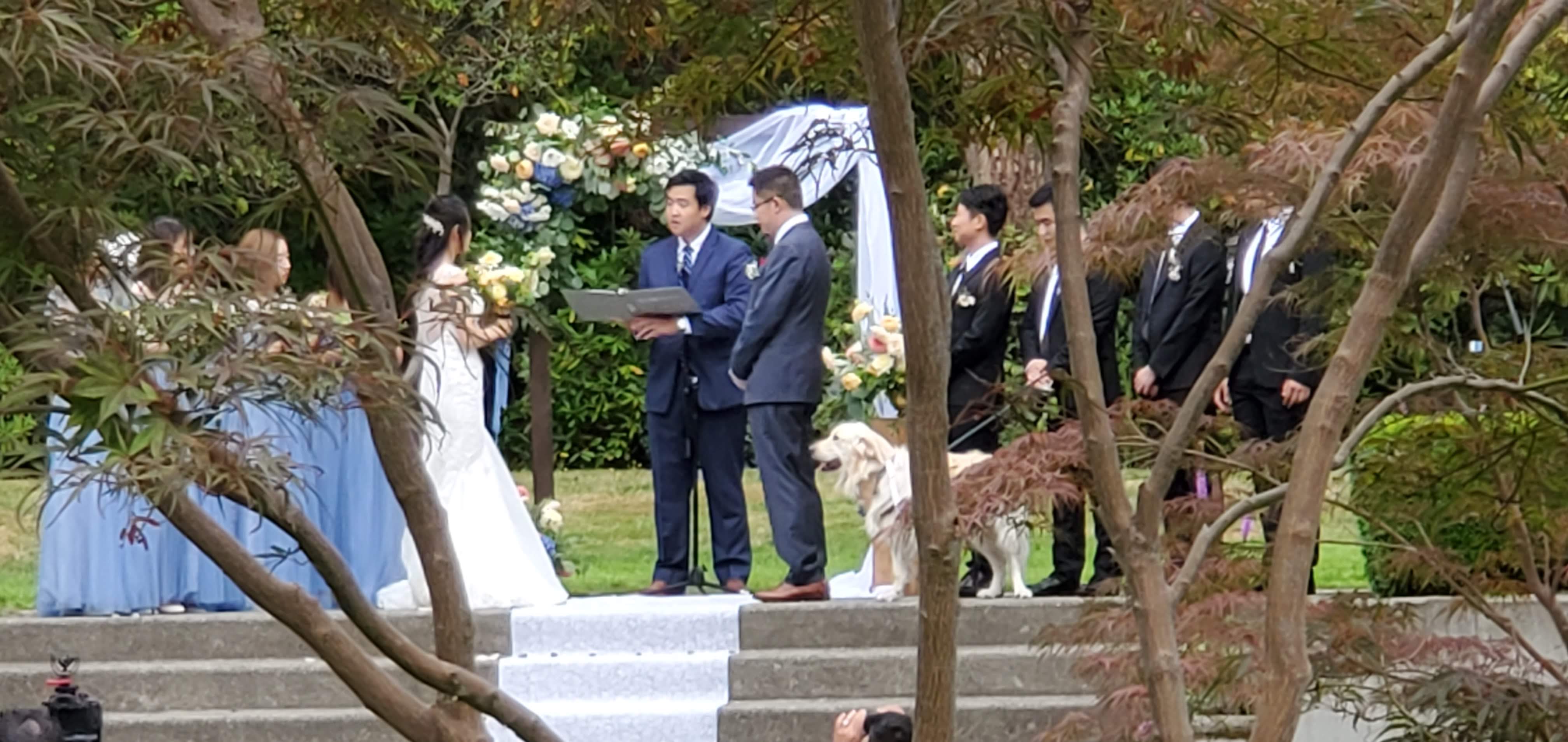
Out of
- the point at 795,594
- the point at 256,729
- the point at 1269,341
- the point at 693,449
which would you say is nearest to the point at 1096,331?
the point at 1269,341

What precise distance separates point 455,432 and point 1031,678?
7.51ft

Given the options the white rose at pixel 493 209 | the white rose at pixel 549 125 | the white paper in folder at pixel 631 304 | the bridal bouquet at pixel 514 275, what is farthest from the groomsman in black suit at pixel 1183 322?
the white rose at pixel 493 209

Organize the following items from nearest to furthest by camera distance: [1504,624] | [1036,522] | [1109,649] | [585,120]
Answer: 1. [1504,624]
2. [1109,649]
3. [1036,522]
4. [585,120]

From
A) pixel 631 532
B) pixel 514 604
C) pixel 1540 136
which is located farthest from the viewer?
pixel 631 532

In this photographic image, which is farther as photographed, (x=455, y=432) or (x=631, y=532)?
(x=631, y=532)

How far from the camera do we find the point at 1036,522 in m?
6.41

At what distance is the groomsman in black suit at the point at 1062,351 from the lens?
7742 millimetres

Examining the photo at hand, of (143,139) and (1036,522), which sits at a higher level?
(143,139)

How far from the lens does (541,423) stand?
10391mm

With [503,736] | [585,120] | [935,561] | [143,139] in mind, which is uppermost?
[585,120]

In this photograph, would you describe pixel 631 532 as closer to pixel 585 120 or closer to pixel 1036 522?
pixel 585 120

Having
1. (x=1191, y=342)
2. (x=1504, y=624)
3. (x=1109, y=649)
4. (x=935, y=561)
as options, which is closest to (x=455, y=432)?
(x=1191, y=342)

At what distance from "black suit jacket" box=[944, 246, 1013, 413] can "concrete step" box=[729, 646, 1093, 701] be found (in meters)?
0.84

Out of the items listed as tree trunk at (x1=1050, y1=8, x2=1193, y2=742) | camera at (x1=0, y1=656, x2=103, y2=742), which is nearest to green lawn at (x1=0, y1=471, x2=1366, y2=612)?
camera at (x1=0, y1=656, x2=103, y2=742)
